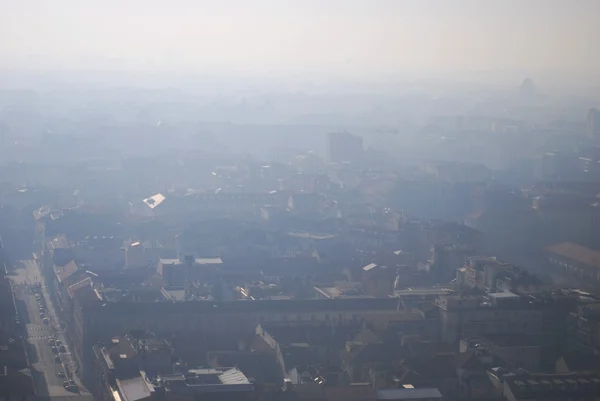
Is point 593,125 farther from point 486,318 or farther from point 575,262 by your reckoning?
point 486,318

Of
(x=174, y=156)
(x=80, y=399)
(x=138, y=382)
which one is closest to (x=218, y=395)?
(x=138, y=382)

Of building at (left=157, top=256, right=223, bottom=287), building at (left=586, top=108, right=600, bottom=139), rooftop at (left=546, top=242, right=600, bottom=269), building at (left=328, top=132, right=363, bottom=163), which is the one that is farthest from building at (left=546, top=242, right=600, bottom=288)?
building at (left=328, top=132, right=363, bottom=163)

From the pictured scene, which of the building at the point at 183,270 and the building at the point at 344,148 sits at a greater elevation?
the building at the point at 183,270

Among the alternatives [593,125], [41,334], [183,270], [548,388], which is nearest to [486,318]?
[548,388]

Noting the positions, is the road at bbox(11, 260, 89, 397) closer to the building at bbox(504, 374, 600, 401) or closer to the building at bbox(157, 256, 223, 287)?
the building at bbox(157, 256, 223, 287)

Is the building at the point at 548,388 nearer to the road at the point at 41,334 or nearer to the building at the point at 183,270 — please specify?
the road at the point at 41,334

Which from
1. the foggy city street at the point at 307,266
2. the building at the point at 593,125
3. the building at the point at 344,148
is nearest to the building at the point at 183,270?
the foggy city street at the point at 307,266

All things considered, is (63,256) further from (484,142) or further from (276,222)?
(484,142)
